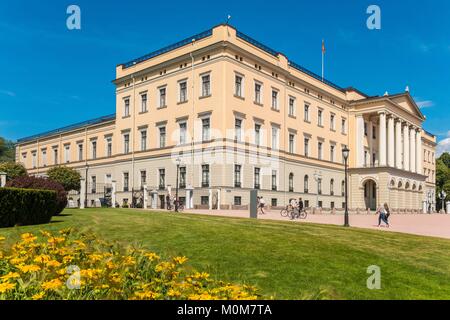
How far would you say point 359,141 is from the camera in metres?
66.0

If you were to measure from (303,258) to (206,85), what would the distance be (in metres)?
36.1

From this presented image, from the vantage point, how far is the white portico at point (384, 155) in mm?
63750

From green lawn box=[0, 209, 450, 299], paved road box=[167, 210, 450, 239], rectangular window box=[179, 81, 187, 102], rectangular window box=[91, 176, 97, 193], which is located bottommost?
paved road box=[167, 210, 450, 239]

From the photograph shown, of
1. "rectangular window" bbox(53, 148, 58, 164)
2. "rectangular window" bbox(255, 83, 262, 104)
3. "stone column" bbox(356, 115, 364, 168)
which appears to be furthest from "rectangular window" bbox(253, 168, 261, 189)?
"rectangular window" bbox(53, 148, 58, 164)

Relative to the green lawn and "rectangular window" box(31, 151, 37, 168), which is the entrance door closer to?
the green lawn

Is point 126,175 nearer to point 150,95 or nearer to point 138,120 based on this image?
point 138,120

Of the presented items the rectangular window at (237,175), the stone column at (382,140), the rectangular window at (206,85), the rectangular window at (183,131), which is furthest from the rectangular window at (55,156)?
the stone column at (382,140)

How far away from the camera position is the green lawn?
858 cm

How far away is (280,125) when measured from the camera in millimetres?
51031

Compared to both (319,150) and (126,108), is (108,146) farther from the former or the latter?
(319,150)

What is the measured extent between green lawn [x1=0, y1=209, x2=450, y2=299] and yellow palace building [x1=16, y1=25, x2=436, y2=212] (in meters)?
27.1

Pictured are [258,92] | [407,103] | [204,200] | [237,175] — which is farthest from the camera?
[407,103]

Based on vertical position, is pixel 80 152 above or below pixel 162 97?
below

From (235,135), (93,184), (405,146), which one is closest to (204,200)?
(235,135)
